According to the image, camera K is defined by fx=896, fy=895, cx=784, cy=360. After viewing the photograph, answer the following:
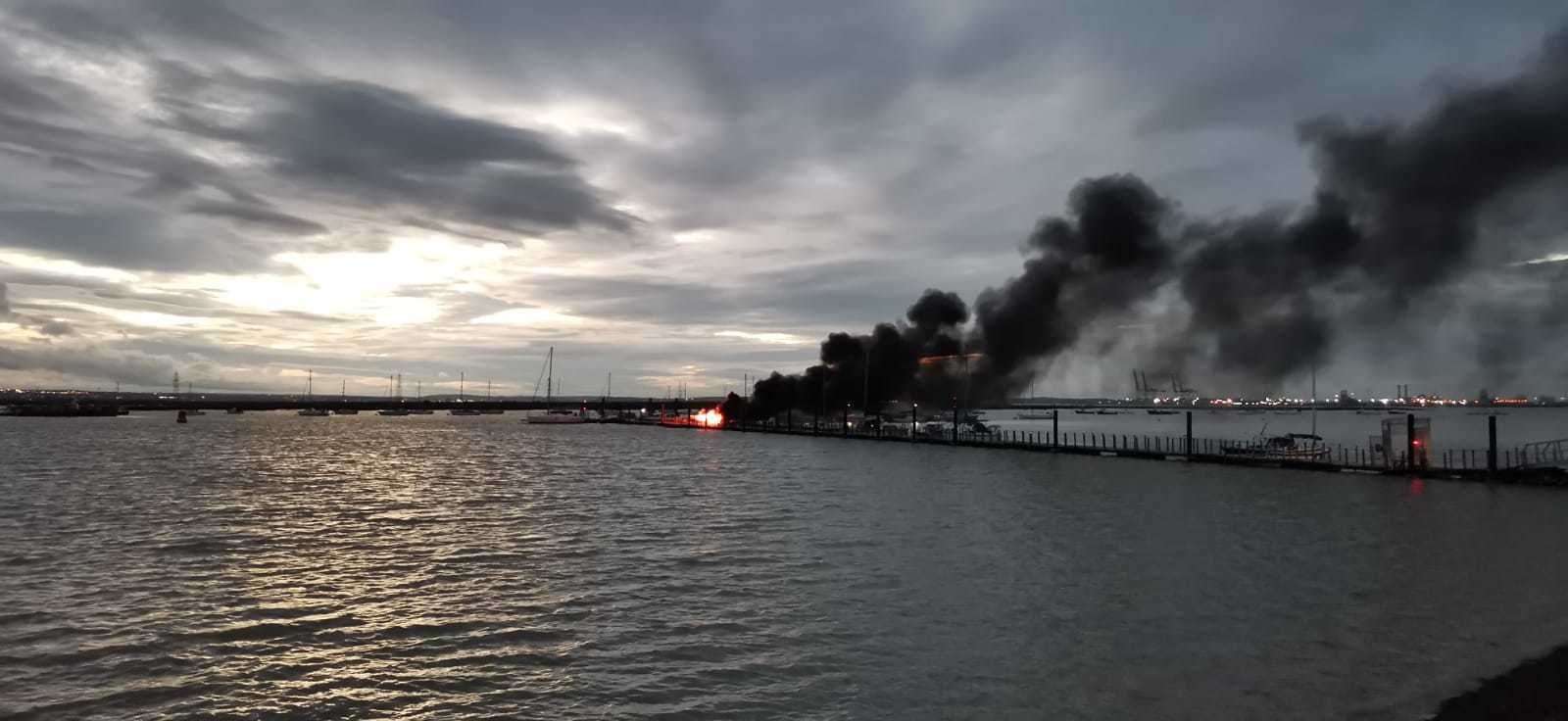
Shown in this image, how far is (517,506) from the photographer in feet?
147

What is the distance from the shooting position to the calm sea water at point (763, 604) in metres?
15.6

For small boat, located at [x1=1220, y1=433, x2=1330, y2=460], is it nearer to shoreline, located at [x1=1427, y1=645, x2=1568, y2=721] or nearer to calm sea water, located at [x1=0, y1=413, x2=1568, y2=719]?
calm sea water, located at [x1=0, y1=413, x2=1568, y2=719]

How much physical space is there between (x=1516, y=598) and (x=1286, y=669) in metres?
11.3

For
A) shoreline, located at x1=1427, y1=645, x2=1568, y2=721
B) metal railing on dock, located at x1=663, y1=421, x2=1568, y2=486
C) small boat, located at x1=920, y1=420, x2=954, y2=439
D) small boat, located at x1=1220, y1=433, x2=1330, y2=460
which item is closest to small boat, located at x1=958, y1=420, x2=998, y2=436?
small boat, located at x1=920, y1=420, x2=954, y2=439

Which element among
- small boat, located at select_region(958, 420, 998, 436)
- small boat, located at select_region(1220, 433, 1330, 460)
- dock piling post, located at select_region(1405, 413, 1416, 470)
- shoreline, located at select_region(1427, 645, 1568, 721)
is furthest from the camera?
small boat, located at select_region(958, 420, 998, 436)

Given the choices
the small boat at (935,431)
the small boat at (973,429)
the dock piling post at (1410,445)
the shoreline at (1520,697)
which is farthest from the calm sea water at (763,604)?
the small boat at (973,429)

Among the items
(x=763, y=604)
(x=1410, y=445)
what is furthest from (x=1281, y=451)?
(x=763, y=604)

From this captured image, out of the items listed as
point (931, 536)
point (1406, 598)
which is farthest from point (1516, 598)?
point (931, 536)

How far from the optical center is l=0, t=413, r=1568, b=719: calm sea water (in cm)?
1561

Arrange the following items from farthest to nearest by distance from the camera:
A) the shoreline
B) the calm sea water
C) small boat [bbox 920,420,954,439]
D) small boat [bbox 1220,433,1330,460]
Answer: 1. small boat [bbox 920,420,954,439]
2. small boat [bbox 1220,433,1330,460]
3. the calm sea water
4. the shoreline

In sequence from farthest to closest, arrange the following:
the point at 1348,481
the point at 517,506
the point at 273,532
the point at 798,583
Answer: the point at 1348,481, the point at 517,506, the point at 273,532, the point at 798,583

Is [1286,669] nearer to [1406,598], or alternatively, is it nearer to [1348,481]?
[1406,598]

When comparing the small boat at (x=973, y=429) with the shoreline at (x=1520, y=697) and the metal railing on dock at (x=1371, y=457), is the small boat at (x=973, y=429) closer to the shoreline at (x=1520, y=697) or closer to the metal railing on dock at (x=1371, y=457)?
the metal railing on dock at (x=1371, y=457)

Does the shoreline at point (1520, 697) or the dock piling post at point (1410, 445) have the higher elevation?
the dock piling post at point (1410, 445)
